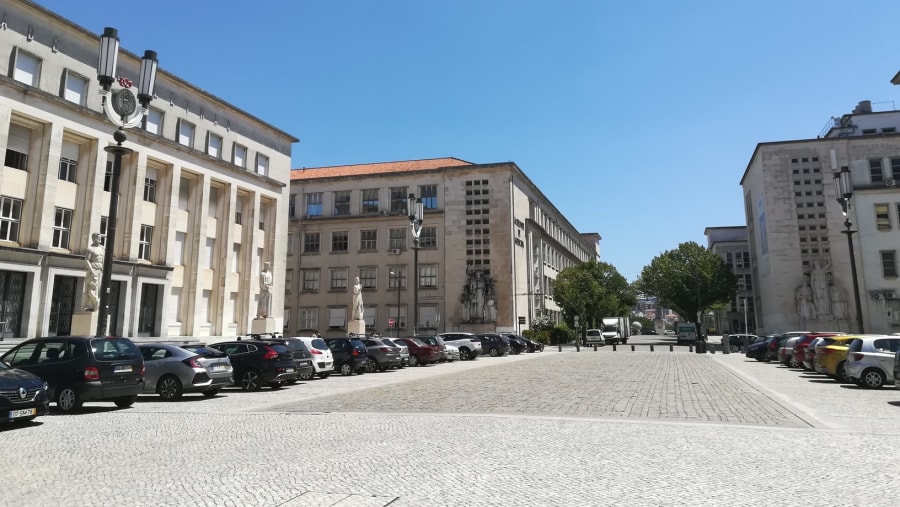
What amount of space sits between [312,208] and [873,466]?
61624 mm

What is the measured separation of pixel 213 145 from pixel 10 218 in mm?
13784

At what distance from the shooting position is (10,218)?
2609 centimetres

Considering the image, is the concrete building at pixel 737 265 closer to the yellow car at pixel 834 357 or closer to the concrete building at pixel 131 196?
the concrete building at pixel 131 196

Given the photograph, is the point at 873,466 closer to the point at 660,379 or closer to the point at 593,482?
the point at 593,482

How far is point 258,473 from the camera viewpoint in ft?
20.5

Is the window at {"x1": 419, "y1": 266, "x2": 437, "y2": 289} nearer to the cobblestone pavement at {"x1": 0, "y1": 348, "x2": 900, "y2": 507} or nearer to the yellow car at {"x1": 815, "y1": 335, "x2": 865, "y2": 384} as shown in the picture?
the yellow car at {"x1": 815, "y1": 335, "x2": 865, "y2": 384}

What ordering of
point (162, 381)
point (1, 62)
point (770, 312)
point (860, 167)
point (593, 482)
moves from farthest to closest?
point (770, 312), point (860, 167), point (1, 62), point (162, 381), point (593, 482)

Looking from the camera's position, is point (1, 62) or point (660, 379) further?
point (1, 62)

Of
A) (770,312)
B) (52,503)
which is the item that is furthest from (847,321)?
(52,503)

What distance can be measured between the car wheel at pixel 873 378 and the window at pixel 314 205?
5486cm

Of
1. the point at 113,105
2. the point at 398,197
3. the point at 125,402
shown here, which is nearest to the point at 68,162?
the point at 113,105

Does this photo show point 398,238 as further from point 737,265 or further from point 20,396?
point 737,265

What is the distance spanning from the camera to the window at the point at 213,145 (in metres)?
37.2

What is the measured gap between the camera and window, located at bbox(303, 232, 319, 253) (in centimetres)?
6275
